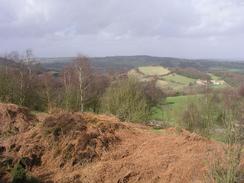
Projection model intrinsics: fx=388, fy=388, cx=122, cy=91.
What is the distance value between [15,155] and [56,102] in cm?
1632

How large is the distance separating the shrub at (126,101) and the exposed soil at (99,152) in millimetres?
9377

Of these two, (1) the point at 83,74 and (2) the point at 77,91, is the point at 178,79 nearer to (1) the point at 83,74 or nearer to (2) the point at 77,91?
(1) the point at 83,74

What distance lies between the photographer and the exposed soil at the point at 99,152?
12.7 m

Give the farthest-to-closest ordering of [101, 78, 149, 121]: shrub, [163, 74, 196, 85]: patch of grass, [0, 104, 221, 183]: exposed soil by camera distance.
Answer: [163, 74, 196, 85]: patch of grass
[101, 78, 149, 121]: shrub
[0, 104, 221, 183]: exposed soil

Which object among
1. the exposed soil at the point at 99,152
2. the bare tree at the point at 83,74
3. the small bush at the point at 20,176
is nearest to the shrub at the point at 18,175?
the small bush at the point at 20,176

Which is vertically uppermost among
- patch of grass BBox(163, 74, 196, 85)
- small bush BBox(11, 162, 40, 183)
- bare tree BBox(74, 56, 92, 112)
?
bare tree BBox(74, 56, 92, 112)

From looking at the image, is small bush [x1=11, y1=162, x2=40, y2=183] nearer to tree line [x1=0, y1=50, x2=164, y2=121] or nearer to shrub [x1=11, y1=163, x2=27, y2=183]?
shrub [x1=11, y1=163, x2=27, y2=183]

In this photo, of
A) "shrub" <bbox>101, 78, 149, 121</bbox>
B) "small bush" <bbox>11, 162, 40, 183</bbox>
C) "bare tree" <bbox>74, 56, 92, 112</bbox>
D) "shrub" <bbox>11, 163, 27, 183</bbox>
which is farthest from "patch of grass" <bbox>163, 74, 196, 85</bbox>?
"shrub" <bbox>11, 163, 27, 183</bbox>

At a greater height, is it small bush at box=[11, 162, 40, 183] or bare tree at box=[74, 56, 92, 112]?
bare tree at box=[74, 56, 92, 112]

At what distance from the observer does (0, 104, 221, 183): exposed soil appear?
1269cm

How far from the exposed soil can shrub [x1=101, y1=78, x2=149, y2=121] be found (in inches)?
369

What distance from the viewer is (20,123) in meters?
17.5

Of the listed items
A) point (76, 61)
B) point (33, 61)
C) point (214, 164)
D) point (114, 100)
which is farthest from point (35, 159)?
point (33, 61)

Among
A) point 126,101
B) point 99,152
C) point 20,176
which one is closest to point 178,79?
point 126,101
